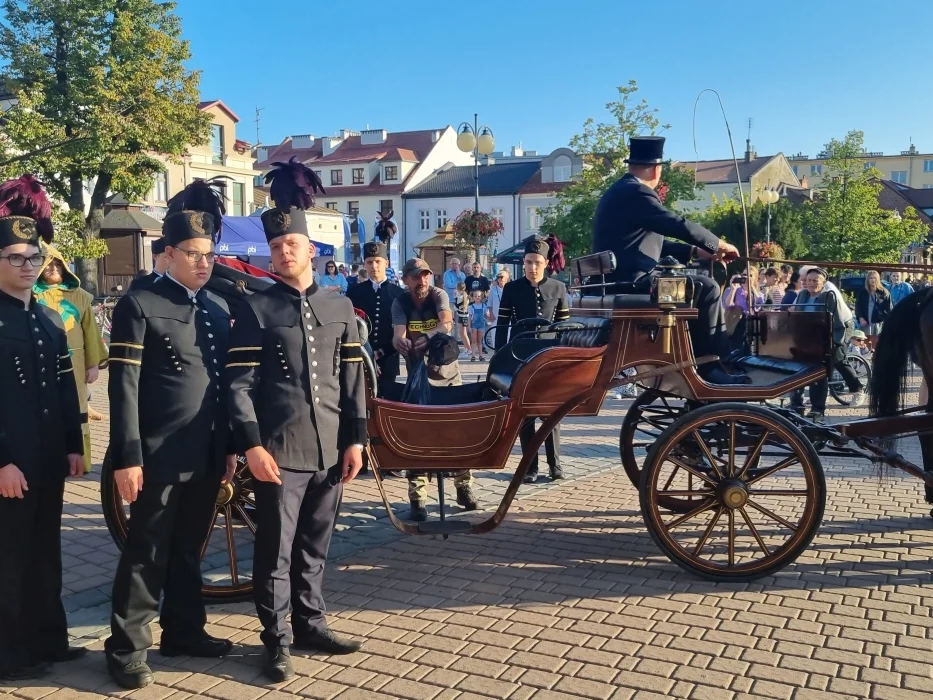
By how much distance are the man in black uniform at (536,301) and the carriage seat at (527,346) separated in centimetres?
146

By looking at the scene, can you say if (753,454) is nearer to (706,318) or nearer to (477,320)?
(706,318)

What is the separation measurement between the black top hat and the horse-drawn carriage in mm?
700

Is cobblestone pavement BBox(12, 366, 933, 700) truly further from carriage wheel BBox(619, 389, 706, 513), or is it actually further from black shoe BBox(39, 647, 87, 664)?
carriage wheel BBox(619, 389, 706, 513)

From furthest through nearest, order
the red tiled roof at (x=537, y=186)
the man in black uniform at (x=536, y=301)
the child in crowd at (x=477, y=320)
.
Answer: the red tiled roof at (x=537, y=186)
the child in crowd at (x=477, y=320)
the man in black uniform at (x=536, y=301)

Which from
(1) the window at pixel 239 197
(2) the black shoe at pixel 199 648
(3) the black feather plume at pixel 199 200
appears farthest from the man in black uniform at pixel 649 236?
(1) the window at pixel 239 197

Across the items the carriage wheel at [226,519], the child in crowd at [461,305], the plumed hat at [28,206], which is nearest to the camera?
the plumed hat at [28,206]

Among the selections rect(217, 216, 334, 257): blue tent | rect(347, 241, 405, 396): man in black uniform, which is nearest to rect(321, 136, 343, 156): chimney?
rect(217, 216, 334, 257): blue tent

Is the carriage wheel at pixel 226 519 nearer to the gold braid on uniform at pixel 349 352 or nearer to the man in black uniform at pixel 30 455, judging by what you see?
the man in black uniform at pixel 30 455

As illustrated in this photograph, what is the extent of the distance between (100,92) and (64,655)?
64.3ft

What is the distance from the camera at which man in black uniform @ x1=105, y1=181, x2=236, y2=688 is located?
3.41m

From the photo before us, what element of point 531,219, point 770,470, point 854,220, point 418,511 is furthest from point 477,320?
point 531,219

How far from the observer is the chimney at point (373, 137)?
6431cm

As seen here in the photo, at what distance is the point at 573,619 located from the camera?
4.21 m

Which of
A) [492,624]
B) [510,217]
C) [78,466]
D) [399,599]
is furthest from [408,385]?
[510,217]
